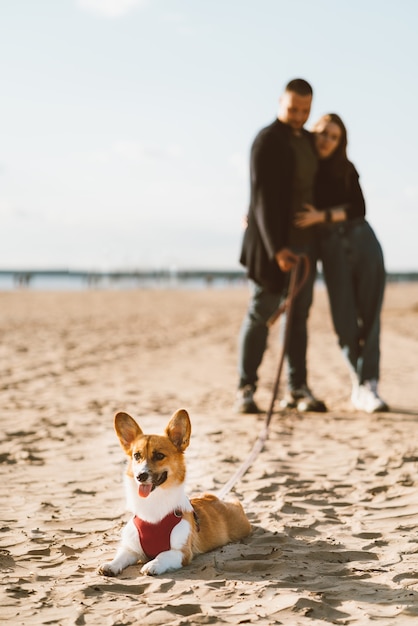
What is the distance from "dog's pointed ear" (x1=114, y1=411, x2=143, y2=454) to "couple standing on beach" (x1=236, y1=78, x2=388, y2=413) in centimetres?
300

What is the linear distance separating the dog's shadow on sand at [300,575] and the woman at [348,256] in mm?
3202

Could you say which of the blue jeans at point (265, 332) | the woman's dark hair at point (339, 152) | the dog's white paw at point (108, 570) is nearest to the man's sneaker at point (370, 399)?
the blue jeans at point (265, 332)

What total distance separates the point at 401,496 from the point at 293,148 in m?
3.00

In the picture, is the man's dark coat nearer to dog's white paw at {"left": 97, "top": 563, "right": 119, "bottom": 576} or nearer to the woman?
the woman

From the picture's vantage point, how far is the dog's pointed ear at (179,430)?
3521mm

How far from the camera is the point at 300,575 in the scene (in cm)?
333

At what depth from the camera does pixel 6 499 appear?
4.57 meters

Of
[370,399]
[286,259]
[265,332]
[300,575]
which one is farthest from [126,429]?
[370,399]

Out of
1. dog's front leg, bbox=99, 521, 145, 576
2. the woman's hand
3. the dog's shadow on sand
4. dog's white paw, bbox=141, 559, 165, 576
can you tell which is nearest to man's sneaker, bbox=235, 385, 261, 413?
the woman's hand

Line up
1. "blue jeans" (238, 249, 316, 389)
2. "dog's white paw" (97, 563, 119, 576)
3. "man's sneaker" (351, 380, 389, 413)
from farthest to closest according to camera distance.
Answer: "man's sneaker" (351, 380, 389, 413)
"blue jeans" (238, 249, 316, 389)
"dog's white paw" (97, 563, 119, 576)

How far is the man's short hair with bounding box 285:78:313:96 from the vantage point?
6.08 metres

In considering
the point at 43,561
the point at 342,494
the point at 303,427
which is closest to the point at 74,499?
the point at 43,561

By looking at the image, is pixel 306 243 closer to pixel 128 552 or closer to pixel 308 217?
pixel 308 217

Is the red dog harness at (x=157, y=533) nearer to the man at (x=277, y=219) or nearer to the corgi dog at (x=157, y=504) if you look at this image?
the corgi dog at (x=157, y=504)
